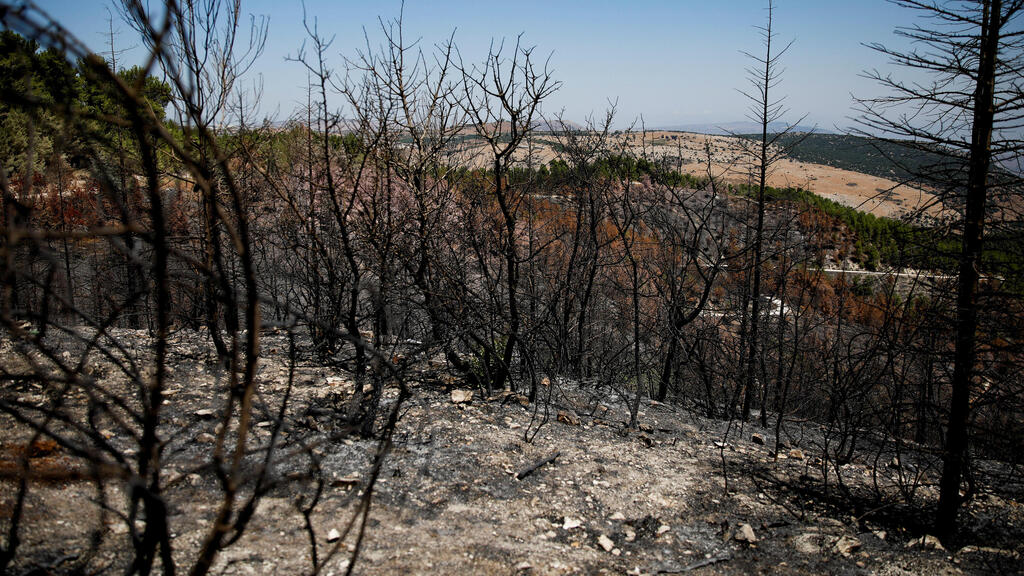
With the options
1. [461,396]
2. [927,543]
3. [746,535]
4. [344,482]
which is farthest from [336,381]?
[927,543]

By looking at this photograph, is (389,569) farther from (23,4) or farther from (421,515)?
(23,4)

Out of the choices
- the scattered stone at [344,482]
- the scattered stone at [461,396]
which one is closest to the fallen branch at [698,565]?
the scattered stone at [344,482]

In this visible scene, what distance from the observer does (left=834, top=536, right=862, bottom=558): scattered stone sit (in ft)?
12.2

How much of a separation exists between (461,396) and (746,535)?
2886 millimetres

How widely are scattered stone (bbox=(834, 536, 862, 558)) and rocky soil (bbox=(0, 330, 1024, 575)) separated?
12 millimetres

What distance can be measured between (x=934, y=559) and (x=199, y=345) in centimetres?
703

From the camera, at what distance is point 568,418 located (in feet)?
19.4

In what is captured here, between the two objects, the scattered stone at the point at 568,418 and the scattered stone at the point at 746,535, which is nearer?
the scattered stone at the point at 746,535

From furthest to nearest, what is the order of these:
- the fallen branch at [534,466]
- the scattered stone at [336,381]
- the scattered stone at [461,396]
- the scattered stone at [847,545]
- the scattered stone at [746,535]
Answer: the scattered stone at [336,381], the scattered stone at [461,396], the fallen branch at [534,466], the scattered stone at [746,535], the scattered stone at [847,545]

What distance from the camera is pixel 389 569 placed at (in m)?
3.01

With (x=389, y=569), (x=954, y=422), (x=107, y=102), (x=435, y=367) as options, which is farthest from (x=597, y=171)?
(x=107, y=102)

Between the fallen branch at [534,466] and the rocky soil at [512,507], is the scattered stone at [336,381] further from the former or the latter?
the fallen branch at [534,466]

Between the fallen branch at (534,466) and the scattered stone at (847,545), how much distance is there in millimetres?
2084

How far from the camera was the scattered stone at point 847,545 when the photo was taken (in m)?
3.72
